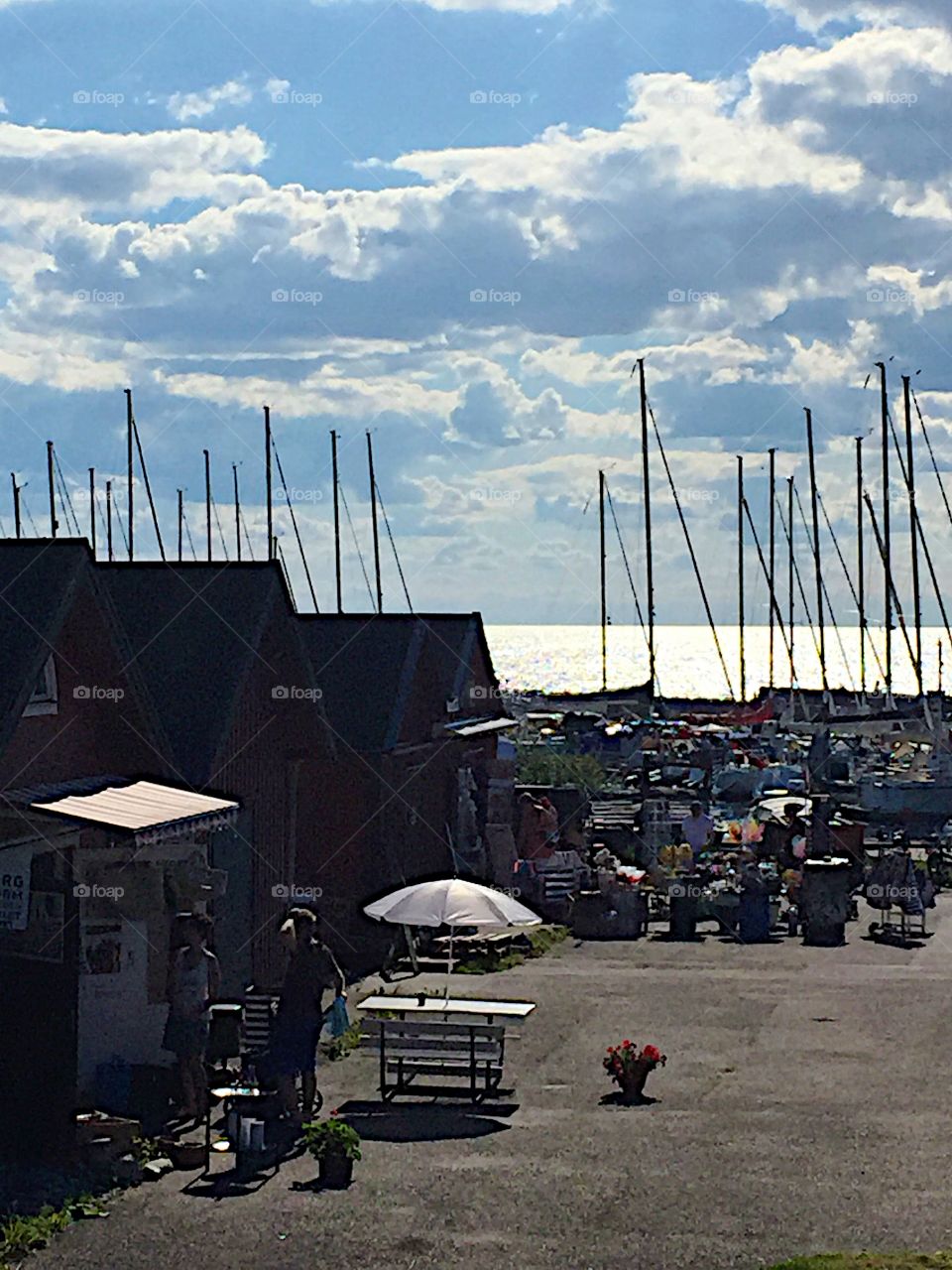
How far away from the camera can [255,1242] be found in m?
14.5

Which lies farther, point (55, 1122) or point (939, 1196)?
point (55, 1122)

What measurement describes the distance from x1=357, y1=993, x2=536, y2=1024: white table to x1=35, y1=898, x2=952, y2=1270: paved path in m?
0.72

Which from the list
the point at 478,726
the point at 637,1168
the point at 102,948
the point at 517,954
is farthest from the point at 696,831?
the point at 637,1168

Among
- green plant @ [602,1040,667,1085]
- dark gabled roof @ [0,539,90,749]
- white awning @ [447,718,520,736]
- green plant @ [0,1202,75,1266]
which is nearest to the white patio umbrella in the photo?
green plant @ [602,1040,667,1085]

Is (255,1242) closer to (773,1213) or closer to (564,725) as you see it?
(773,1213)

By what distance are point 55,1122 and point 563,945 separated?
53.2 feet

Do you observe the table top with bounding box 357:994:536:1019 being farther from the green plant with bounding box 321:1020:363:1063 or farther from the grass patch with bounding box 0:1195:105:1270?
the grass patch with bounding box 0:1195:105:1270

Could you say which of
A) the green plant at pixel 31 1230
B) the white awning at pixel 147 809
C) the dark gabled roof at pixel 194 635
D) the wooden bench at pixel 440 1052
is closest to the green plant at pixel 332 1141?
the green plant at pixel 31 1230

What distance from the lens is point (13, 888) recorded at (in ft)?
58.0

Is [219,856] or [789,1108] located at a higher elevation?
[219,856]

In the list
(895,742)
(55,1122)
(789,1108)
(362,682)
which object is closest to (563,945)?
(362,682)

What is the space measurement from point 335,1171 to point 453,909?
4.96 meters

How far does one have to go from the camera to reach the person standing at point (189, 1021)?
1838 centimetres

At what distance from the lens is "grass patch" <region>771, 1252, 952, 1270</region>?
43.7ft
